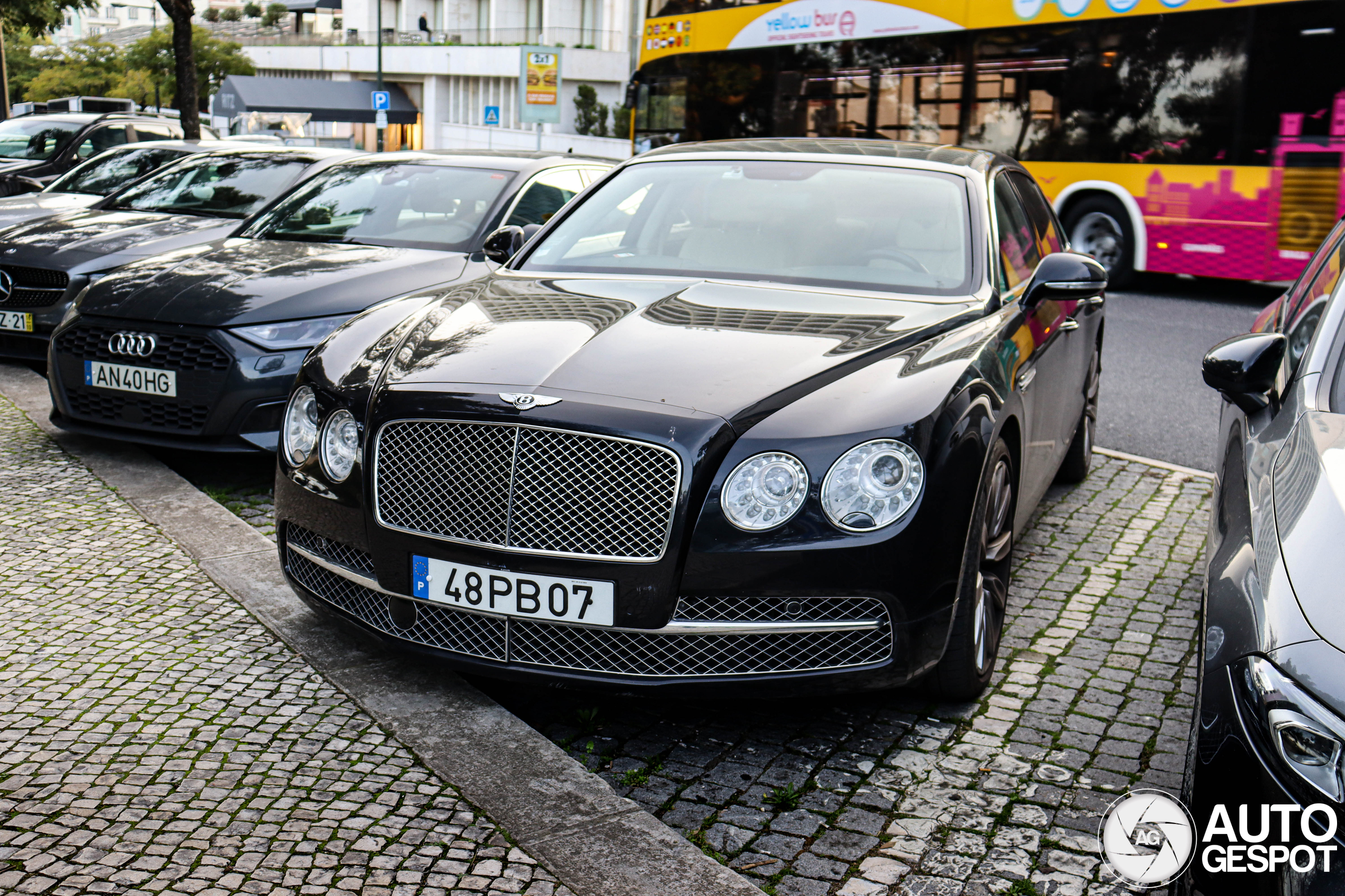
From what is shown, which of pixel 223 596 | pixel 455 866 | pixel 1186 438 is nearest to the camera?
pixel 455 866

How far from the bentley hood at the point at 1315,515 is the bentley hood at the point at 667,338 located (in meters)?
1.18

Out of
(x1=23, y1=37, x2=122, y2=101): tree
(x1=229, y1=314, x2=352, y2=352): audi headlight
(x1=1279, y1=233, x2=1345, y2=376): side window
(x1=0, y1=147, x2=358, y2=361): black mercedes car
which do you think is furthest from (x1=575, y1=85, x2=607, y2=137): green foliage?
(x1=1279, y1=233, x2=1345, y2=376): side window

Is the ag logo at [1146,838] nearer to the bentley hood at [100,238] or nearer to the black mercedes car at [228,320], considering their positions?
the black mercedes car at [228,320]

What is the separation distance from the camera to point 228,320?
5.85 m

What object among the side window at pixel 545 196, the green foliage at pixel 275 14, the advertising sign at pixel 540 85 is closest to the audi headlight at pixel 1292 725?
the side window at pixel 545 196

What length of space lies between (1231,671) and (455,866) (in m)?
1.67

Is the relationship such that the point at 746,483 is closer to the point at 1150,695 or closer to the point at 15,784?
the point at 1150,695

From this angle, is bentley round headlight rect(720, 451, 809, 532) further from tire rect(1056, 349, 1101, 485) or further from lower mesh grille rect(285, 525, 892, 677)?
tire rect(1056, 349, 1101, 485)

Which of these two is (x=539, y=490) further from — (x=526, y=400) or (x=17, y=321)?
(x=17, y=321)

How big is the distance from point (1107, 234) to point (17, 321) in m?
11.6

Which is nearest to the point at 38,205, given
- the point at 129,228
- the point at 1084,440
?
the point at 129,228

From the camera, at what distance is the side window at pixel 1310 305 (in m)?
3.37

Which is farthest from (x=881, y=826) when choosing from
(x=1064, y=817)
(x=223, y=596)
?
(x=223, y=596)

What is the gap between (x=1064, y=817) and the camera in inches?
124
